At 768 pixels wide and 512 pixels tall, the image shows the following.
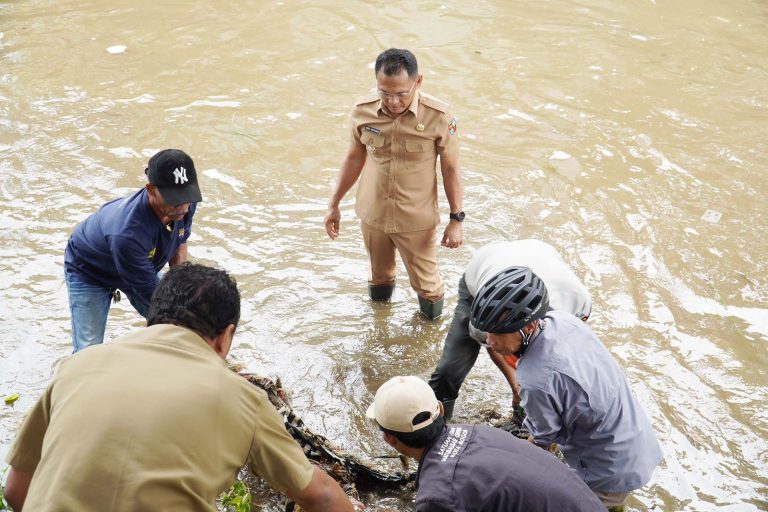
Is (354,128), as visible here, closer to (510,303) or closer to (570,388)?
(510,303)

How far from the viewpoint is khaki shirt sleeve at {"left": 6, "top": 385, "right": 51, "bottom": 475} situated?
240cm

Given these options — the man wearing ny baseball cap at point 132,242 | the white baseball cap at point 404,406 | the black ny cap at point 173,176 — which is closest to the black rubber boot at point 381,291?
the man wearing ny baseball cap at point 132,242

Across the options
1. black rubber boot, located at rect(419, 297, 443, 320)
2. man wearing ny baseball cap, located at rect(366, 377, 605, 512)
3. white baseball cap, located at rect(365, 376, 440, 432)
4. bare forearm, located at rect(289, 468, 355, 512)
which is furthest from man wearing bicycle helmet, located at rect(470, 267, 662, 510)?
black rubber boot, located at rect(419, 297, 443, 320)

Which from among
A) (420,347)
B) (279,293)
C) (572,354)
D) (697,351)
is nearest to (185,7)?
(279,293)

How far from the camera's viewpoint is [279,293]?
19.4ft

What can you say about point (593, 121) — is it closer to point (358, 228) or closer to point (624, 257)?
point (624, 257)

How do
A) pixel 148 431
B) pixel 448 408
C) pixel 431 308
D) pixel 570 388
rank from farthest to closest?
1. pixel 431 308
2. pixel 448 408
3. pixel 570 388
4. pixel 148 431

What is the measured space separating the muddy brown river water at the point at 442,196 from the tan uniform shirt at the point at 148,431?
1.71 meters

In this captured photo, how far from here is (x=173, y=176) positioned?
3703 millimetres

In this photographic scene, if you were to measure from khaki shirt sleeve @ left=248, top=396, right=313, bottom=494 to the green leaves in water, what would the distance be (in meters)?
0.91

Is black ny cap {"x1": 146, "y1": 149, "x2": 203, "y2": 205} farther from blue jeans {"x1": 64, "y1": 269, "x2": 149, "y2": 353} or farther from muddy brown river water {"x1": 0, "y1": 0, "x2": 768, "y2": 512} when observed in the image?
muddy brown river water {"x1": 0, "y1": 0, "x2": 768, "y2": 512}

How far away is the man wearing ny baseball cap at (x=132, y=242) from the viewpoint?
148 inches

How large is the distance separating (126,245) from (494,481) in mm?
2388

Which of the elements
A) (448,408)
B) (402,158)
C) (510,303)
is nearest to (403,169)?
(402,158)
